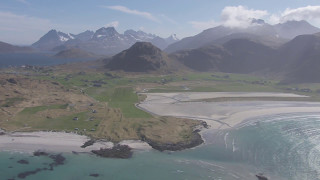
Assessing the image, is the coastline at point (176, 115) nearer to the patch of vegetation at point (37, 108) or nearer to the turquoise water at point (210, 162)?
the turquoise water at point (210, 162)

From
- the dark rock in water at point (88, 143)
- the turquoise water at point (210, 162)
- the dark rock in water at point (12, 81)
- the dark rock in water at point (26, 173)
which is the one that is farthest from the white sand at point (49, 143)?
the dark rock in water at point (12, 81)

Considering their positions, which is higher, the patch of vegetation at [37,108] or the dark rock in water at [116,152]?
the patch of vegetation at [37,108]

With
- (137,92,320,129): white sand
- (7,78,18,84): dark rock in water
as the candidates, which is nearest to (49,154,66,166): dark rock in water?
(137,92,320,129): white sand

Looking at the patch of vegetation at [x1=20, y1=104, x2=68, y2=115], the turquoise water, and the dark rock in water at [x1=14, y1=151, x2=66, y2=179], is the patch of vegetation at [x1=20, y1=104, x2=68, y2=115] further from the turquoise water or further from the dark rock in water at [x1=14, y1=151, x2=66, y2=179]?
the dark rock in water at [x1=14, y1=151, x2=66, y2=179]

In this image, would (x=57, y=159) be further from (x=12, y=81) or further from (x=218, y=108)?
(x=12, y=81)

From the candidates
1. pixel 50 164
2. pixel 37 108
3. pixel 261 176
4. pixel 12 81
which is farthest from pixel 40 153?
pixel 12 81

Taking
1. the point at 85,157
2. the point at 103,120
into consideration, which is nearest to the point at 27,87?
the point at 103,120
